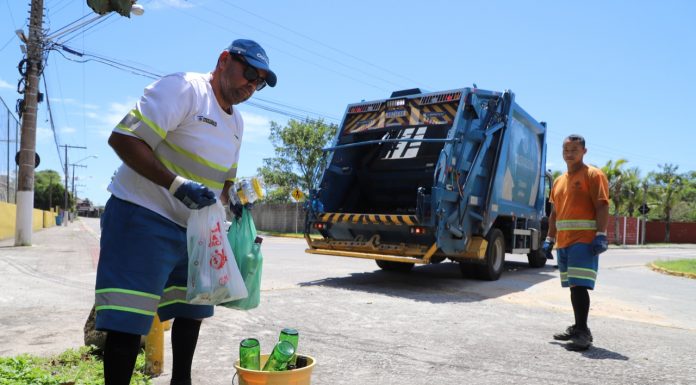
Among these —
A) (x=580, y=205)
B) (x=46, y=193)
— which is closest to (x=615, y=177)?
(x=580, y=205)

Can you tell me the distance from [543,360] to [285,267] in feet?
21.6

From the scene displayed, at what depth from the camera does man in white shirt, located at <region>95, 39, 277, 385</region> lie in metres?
2.12

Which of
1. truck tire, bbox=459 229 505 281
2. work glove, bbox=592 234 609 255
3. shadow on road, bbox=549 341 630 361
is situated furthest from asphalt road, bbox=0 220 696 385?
work glove, bbox=592 234 609 255

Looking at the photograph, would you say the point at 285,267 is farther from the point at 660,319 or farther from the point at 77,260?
the point at 660,319

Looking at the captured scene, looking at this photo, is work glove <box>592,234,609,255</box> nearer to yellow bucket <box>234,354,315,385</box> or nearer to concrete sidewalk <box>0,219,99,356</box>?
yellow bucket <box>234,354,315,385</box>

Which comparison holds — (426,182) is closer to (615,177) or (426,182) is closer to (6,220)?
(6,220)

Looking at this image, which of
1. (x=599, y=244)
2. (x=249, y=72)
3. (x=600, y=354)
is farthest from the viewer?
(x=599, y=244)

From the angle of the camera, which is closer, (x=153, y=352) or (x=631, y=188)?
(x=153, y=352)

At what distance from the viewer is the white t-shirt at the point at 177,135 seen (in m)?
2.21

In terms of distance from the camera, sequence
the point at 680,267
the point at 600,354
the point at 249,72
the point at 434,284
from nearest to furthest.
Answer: the point at 249,72 → the point at 600,354 → the point at 434,284 → the point at 680,267

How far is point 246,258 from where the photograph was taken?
8.22 ft

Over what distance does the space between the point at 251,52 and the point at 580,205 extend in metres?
3.29

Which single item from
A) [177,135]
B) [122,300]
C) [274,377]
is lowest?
→ [274,377]

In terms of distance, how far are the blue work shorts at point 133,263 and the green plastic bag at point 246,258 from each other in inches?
10.2
